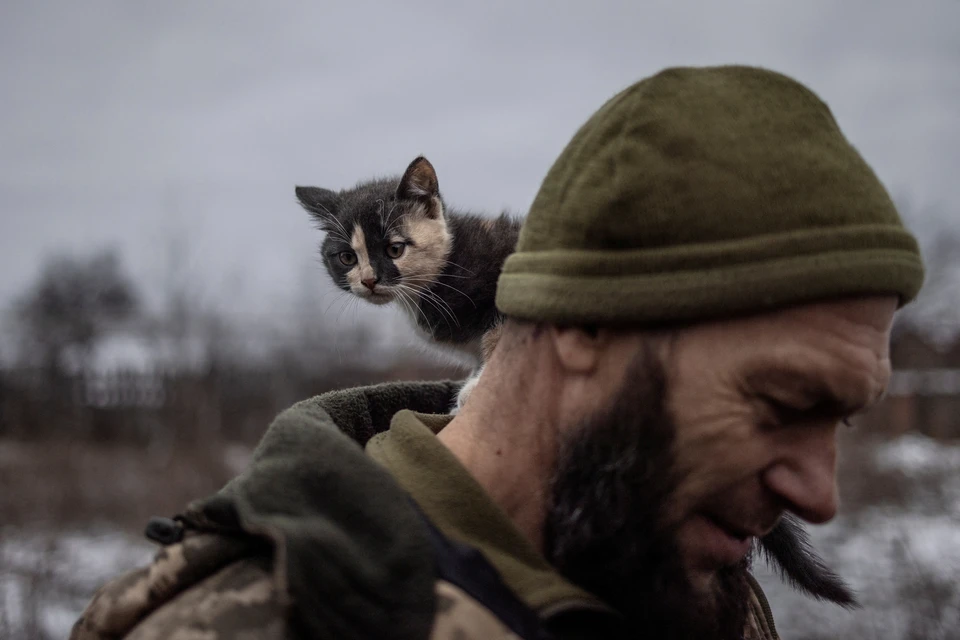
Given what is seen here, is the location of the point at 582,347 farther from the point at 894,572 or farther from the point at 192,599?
the point at 894,572

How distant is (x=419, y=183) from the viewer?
435 cm

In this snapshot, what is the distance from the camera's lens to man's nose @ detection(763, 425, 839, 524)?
1.62 m

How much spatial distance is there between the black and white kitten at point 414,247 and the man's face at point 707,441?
2.27 m

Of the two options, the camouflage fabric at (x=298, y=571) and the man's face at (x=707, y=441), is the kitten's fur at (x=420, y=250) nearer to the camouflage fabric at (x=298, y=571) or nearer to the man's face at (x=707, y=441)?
the man's face at (x=707, y=441)

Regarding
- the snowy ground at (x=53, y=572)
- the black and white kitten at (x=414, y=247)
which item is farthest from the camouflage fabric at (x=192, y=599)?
the snowy ground at (x=53, y=572)

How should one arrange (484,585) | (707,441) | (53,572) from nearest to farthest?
(484,585) → (707,441) → (53,572)

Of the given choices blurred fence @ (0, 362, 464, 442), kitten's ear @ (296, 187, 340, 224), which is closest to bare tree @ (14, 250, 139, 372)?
blurred fence @ (0, 362, 464, 442)

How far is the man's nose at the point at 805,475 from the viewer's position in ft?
5.31

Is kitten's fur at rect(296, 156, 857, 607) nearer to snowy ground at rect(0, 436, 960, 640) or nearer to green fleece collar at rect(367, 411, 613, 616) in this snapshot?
green fleece collar at rect(367, 411, 613, 616)

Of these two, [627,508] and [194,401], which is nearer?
[627,508]

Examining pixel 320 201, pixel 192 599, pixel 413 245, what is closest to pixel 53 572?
pixel 320 201

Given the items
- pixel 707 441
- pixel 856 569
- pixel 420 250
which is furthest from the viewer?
pixel 856 569

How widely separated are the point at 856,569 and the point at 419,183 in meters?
5.74

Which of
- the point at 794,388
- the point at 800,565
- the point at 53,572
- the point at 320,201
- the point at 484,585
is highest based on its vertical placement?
the point at 320,201
